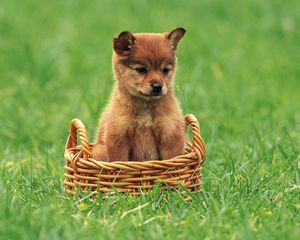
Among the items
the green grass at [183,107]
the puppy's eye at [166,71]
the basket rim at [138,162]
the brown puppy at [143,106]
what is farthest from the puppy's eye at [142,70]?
the green grass at [183,107]

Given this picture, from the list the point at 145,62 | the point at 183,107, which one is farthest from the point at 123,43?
the point at 183,107

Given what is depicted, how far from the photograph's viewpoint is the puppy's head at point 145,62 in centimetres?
541

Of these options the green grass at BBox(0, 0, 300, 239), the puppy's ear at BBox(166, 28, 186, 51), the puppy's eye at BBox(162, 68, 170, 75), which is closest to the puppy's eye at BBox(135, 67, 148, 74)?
the puppy's eye at BBox(162, 68, 170, 75)

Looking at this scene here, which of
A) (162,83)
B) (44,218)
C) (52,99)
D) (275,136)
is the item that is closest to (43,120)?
(52,99)

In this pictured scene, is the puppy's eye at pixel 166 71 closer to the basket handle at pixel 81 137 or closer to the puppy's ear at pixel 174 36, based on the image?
the puppy's ear at pixel 174 36

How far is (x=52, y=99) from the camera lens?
30.3 ft

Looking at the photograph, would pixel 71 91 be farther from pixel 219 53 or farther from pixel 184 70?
pixel 219 53

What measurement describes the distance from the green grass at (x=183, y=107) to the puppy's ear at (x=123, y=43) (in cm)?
104

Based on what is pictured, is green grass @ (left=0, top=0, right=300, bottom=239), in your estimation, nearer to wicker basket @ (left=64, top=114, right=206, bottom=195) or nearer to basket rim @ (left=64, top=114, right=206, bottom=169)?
wicker basket @ (left=64, top=114, right=206, bottom=195)

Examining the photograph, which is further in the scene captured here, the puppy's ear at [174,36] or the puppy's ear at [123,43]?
the puppy's ear at [174,36]

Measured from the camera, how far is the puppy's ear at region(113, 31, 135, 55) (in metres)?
5.42

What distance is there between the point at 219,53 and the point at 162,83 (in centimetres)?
553

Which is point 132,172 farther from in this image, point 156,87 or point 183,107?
point 183,107

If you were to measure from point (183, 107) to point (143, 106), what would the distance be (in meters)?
1.53
